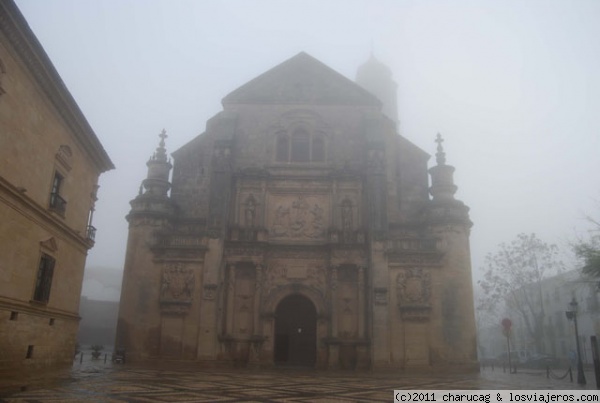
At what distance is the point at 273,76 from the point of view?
2872 cm

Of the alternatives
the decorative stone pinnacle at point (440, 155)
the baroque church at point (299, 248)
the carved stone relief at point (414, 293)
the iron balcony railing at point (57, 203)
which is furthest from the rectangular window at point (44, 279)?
the decorative stone pinnacle at point (440, 155)

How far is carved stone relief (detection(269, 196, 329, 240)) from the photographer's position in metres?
25.3

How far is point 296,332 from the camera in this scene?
79.9ft

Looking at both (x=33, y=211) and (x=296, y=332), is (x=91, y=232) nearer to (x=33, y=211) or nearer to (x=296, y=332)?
(x=33, y=211)

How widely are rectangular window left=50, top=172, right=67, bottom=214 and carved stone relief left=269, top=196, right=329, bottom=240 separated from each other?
34.3ft

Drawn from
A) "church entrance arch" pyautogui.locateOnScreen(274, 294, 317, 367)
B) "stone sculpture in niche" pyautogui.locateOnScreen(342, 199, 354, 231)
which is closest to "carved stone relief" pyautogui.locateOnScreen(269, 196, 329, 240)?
"stone sculpture in niche" pyautogui.locateOnScreen(342, 199, 354, 231)

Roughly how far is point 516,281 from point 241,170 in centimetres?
2997

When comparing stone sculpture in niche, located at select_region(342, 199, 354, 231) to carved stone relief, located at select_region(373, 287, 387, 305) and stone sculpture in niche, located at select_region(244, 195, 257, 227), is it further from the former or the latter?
stone sculpture in niche, located at select_region(244, 195, 257, 227)

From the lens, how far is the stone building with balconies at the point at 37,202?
45.6 feet

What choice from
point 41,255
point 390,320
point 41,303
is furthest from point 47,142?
point 390,320

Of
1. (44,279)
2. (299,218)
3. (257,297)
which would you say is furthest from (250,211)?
(44,279)

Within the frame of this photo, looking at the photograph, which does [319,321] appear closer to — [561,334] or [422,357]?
[422,357]

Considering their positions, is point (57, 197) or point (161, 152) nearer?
point (57, 197)

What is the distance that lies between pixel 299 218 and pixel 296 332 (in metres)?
5.87
